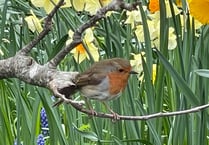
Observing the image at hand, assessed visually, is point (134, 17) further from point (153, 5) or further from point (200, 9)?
point (200, 9)

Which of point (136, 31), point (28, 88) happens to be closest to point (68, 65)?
point (28, 88)

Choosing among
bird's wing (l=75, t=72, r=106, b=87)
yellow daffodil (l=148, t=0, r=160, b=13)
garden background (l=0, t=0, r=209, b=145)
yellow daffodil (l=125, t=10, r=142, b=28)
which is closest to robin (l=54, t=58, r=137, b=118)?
bird's wing (l=75, t=72, r=106, b=87)

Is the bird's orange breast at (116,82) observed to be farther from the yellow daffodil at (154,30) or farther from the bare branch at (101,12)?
the yellow daffodil at (154,30)

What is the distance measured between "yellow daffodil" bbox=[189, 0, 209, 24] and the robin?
0.21 meters

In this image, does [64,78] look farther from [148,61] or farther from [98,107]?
[98,107]

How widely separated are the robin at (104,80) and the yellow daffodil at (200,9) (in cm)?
21

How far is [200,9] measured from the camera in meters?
1.52

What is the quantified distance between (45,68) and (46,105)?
67 cm

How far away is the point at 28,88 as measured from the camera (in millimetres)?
2875

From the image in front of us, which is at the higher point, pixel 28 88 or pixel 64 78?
pixel 64 78

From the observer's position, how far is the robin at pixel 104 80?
144cm

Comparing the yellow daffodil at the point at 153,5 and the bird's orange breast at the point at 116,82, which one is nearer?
the bird's orange breast at the point at 116,82

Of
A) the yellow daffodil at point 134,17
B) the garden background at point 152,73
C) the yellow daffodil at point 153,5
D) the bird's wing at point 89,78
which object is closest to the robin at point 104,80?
the bird's wing at point 89,78

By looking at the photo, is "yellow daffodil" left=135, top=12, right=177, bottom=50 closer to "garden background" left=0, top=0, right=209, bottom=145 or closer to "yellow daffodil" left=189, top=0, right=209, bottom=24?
"garden background" left=0, top=0, right=209, bottom=145
